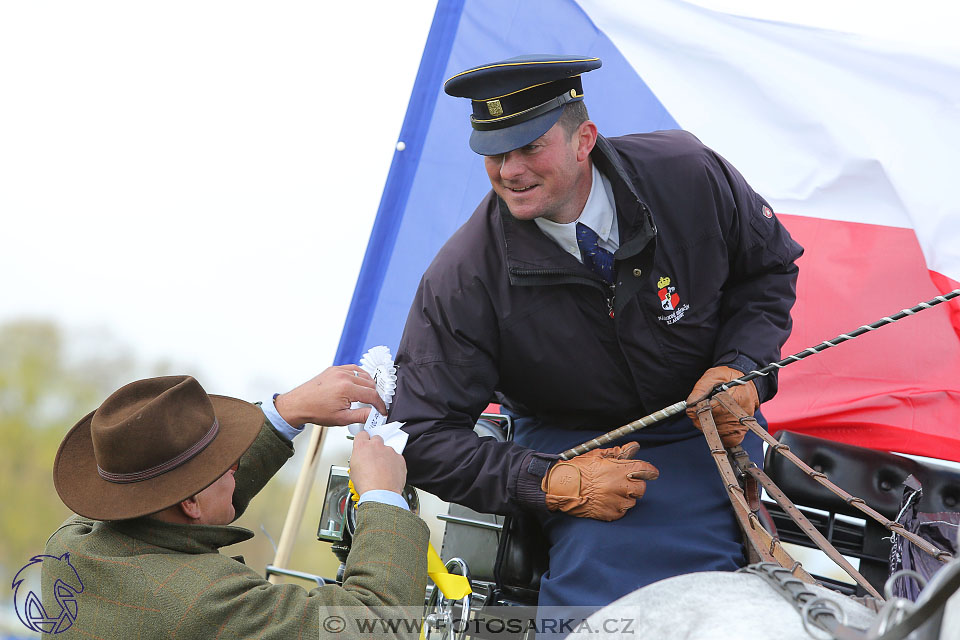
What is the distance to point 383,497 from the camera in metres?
1.85

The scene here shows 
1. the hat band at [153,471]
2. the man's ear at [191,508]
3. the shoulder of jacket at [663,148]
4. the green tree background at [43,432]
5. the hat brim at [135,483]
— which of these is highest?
the shoulder of jacket at [663,148]

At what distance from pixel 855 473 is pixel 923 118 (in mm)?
1463

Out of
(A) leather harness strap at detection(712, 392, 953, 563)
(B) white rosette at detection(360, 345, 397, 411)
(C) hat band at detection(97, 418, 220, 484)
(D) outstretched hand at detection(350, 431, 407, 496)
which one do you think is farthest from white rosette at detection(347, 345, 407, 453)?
(A) leather harness strap at detection(712, 392, 953, 563)

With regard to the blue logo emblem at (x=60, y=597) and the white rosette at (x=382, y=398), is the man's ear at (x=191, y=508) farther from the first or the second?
the white rosette at (x=382, y=398)

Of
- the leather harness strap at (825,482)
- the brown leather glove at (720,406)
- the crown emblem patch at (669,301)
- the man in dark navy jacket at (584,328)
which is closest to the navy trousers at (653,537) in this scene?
the man in dark navy jacket at (584,328)

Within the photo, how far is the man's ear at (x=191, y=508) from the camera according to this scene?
169 cm

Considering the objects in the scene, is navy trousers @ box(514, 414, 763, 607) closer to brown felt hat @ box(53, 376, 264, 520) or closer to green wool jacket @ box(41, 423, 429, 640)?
green wool jacket @ box(41, 423, 429, 640)

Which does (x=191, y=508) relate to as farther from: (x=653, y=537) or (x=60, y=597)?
(x=653, y=537)

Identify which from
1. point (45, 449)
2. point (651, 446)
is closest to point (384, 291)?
point (651, 446)

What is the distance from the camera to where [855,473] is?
2.57 meters

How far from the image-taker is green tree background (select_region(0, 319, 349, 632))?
8258 millimetres

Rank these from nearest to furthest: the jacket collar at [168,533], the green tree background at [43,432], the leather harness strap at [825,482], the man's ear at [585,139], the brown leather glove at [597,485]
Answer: the jacket collar at [168,533] → the leather harness strap at [825,482] → the brown leather glove at [597,485] → the man's ear at [585,139] → the green tree background at [43,432]

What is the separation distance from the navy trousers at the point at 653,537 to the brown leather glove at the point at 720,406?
137 millimetres

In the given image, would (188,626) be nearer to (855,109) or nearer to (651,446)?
(651,446)
